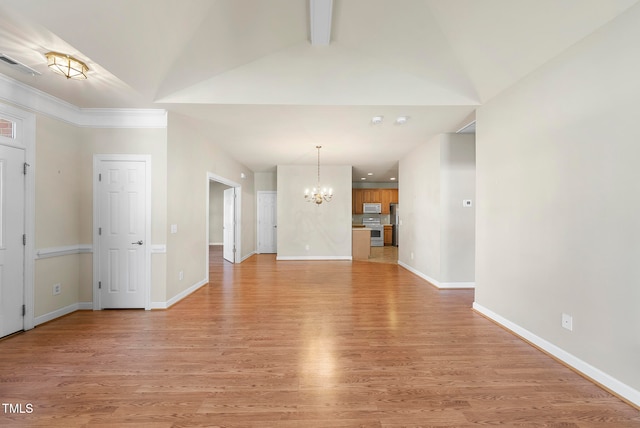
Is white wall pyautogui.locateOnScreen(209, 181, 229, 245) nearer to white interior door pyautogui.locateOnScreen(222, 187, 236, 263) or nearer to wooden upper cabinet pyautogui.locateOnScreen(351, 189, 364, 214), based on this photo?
white interior door pyautogui.locateOnScreen(222, 187, 236, 263)

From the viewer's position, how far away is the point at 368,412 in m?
1.69

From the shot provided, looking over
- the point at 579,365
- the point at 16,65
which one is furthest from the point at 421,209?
the point at 16,65

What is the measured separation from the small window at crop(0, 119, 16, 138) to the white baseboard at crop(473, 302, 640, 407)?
580 centimetres

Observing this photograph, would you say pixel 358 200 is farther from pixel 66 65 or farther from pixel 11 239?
pixel 11 239

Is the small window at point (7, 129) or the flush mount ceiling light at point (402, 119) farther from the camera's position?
the flush mount ceiling light at point (402, 119)

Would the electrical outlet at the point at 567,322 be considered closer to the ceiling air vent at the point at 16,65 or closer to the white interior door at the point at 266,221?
the ceiling air vent at the point at 16,65

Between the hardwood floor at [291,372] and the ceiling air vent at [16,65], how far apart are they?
2704 mm

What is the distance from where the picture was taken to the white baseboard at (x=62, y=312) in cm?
302

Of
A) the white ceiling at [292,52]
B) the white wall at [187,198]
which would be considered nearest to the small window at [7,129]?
the white ceiling at [292,52]

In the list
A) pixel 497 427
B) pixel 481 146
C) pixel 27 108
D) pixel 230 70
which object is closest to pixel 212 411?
pixel 497 427

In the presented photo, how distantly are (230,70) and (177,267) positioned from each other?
283cm

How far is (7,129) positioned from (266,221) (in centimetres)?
628

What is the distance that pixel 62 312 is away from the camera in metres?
3.29

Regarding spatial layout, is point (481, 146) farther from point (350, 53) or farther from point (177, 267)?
point (177, 267)
